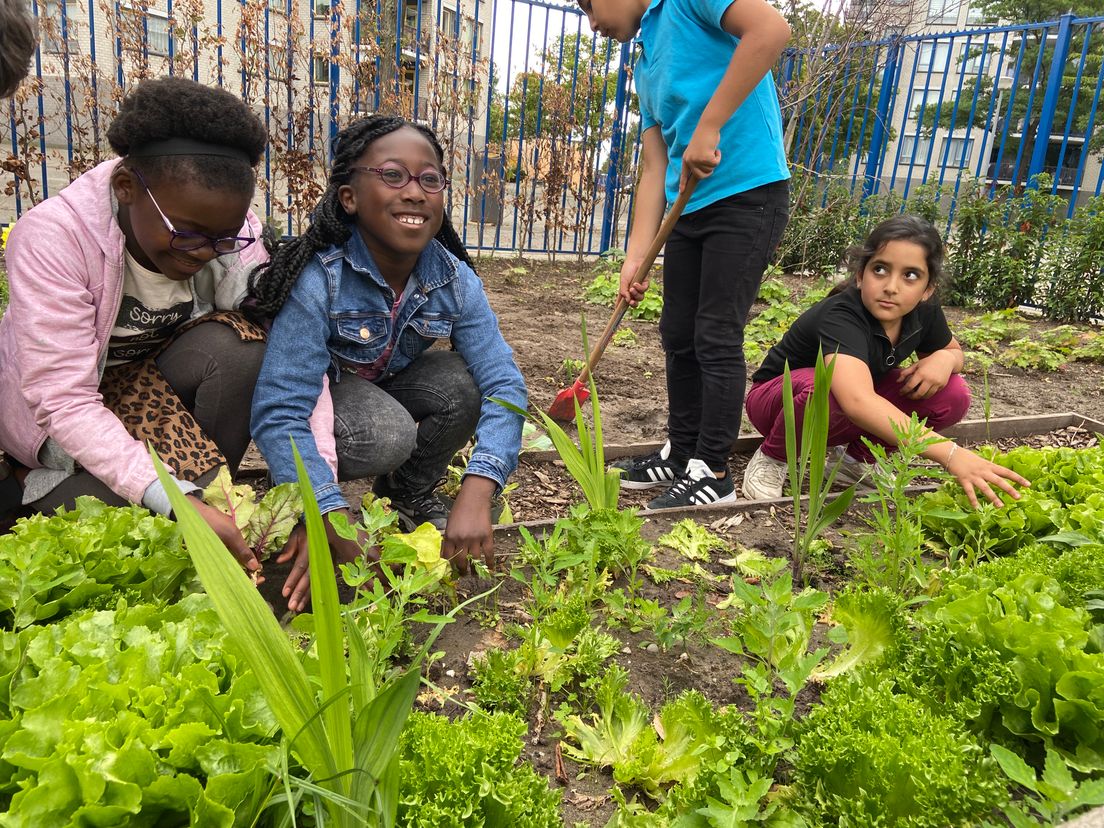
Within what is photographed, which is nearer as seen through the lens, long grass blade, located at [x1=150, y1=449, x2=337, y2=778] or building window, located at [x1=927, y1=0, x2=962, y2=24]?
long grass blade, located at [x1=150, y1=449, x2=337, y2=778]

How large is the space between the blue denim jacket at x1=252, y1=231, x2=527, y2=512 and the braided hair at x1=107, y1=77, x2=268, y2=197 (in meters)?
0.32

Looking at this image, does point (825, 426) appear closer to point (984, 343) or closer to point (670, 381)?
point (670, 381)

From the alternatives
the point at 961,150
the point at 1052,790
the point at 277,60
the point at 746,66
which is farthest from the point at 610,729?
the point at 961,150

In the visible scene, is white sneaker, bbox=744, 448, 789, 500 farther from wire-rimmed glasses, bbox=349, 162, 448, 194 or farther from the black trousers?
wire-rimmed glasses, bbox=349, 162, 448, 194

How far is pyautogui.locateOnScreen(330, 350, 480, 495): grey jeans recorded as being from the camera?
215 centimetres

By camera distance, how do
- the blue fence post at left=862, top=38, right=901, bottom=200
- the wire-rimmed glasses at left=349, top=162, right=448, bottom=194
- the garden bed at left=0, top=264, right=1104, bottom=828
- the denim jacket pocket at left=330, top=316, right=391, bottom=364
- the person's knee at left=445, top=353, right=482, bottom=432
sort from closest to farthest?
the garden bed at left=0, top=264, right=1104, bottom=828
the wire-rimmed glasses at left=349, top=162, right=448, bottom=194
the denim jacket pocket at left=330, top=316, right=391, bottom=364
the person's knee at left=445, top=353, right=482, bottom=432
the blue fence post at left=862, top=38, right=901, bottom=200

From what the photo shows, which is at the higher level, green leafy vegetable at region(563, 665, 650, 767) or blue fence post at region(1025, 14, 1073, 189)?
blue fence post at region(1025, 14, 1073, 189)

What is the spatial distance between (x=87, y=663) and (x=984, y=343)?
19.9 feet

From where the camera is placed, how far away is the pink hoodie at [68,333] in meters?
1.71

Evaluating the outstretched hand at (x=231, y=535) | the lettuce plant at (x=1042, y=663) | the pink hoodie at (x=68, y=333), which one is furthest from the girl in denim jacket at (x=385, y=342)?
the lettuce plant at (x=1042, y=663)

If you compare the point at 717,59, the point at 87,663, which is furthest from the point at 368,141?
the point at 87,663

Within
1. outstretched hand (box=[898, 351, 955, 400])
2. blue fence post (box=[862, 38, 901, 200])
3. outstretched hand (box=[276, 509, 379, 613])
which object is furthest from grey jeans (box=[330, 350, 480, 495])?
blue fence post (box=[862, 38, 901, 200])

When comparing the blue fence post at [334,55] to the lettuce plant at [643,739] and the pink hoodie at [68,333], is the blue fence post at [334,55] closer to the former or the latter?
the pink hoodie at [68,333]

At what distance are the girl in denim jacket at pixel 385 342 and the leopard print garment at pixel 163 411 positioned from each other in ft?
0.55
